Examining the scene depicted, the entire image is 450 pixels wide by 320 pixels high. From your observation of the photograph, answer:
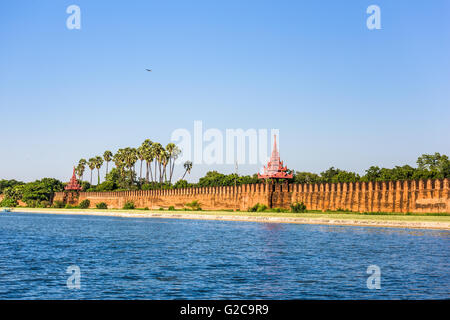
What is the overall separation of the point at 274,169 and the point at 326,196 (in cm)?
1352

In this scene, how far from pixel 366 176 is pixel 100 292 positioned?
9614 cm

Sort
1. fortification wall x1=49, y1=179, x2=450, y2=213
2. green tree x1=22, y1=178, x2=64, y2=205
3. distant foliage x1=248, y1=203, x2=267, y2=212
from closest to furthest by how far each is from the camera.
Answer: fortification wall x1=49, y1=179, x2=450, y2=213, distant foliage x1=248, y1=203, x2=267, y2=212, green tree x1=22, y1=178, x2=64, y2=205

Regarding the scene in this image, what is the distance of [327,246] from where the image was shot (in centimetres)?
3055

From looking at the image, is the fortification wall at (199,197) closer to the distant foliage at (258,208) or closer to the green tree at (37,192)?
the distant foliage at (258,208)

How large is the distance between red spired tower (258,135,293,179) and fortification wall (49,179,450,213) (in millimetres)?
1903

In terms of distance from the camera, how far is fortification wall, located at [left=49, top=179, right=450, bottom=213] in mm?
57000

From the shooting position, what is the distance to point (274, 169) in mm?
80938

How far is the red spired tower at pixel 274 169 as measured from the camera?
79.8 meters

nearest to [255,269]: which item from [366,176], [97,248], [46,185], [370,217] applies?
[97,248]

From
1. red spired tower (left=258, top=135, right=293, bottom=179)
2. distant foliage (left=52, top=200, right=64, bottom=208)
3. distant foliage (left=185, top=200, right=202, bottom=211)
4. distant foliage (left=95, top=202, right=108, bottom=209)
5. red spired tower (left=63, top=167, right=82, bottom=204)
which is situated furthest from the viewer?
distant foliage (left=52, top=200, right=64, bottom=208)

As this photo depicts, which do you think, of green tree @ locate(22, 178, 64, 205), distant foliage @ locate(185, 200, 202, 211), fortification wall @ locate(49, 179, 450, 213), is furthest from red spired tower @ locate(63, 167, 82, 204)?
distant foliage @ locate(185, 200, 202, 211)

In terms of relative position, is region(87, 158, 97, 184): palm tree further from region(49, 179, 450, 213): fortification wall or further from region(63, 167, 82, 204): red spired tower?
region(49, 179, 450, 213): fortification wall
